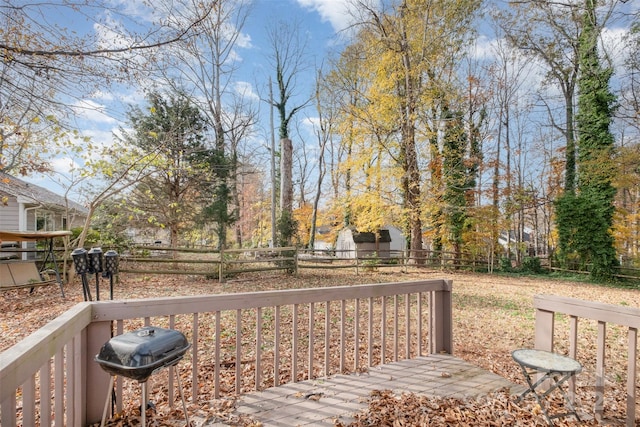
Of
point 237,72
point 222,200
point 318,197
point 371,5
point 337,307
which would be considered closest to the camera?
point 337,307

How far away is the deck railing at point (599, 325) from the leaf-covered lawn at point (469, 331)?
23cm

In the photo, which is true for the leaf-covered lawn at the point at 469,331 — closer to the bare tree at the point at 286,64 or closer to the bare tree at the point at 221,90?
the bare tree at the point at 221,90

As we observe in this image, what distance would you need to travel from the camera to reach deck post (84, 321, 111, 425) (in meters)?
1.98

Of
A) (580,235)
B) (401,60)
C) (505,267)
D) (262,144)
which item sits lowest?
(505,267)

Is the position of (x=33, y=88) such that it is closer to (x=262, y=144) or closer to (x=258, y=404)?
(x=258, y=404)

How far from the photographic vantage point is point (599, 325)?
230 cm

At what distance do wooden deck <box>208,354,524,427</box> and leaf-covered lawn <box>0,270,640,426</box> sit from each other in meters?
0.12

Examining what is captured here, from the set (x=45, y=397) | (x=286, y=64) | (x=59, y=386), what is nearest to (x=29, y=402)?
(x=45, y=397)

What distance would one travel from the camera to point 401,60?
12.3m

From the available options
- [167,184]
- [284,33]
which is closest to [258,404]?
[167,184]

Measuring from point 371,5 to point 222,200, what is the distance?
30.0 feet

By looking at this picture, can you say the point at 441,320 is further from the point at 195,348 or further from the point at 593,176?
the point at 593,176

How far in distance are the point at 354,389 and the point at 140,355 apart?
1.67 meters

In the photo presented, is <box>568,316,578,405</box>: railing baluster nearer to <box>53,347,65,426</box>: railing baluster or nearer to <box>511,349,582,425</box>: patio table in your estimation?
<box>511,349,582,425</box>: patio table
